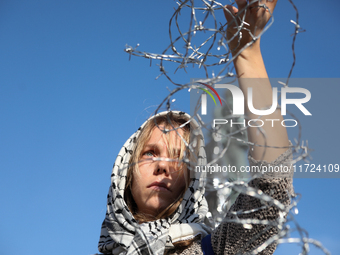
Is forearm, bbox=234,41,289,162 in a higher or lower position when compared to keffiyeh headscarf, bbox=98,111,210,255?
higher

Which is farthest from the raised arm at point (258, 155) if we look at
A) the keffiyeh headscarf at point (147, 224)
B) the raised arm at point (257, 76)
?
the keffiyeh headscarf at point (147, 224)

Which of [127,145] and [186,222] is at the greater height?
[127,145]

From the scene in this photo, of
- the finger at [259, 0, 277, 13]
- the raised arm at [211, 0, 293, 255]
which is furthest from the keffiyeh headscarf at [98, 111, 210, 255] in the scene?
the finger at [259, 0, 277, 13]

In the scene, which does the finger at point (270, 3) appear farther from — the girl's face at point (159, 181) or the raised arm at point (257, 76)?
the girl's face at point (159, 181)

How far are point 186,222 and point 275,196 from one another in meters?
0.34

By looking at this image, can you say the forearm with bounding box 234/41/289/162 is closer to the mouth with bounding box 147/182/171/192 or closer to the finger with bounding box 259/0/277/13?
the finger with bounding box 259/0/277/13

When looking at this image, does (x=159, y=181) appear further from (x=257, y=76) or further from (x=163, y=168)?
(x=257, y=76)

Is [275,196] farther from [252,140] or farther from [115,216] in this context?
[115,216]

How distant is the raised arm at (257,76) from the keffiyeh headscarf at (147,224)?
0.18m

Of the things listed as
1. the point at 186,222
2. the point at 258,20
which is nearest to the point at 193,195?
the point at 186,222

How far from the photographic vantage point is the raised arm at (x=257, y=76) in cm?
72

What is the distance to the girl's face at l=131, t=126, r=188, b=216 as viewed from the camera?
0.97 metres

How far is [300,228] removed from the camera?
0.44 m

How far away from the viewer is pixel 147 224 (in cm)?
94
